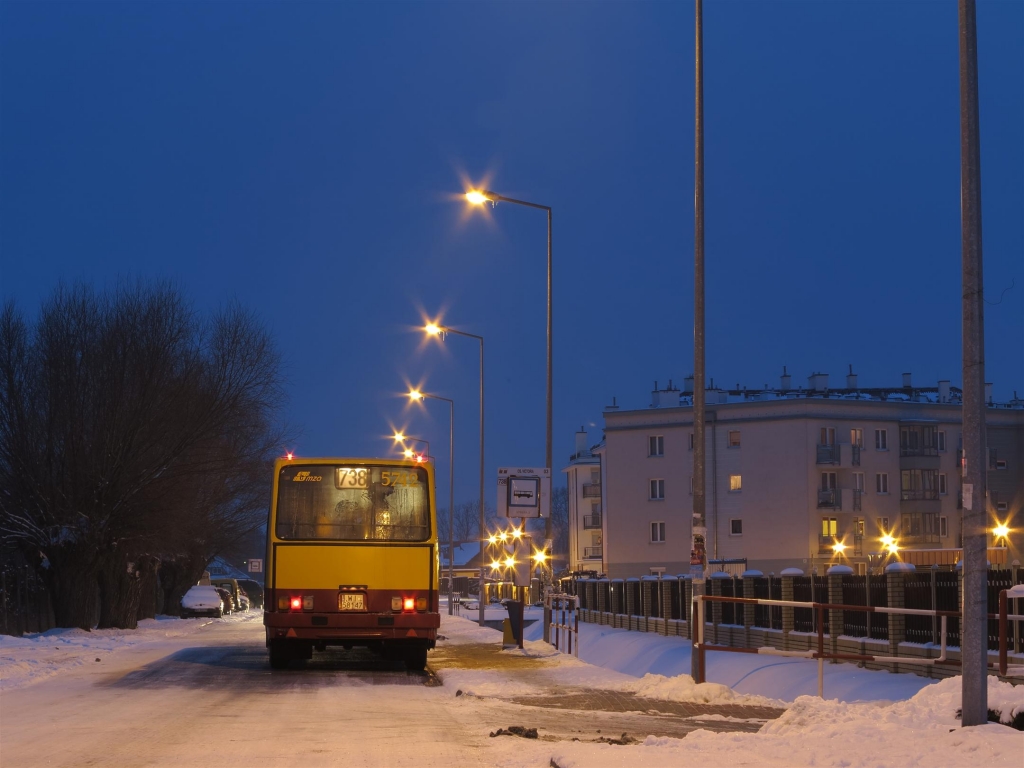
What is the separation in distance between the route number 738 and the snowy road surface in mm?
3050

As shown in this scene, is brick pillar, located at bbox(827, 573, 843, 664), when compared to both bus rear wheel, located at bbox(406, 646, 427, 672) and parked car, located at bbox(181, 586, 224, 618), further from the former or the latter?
parked car, located at bbox(181, 586, 224, 618)

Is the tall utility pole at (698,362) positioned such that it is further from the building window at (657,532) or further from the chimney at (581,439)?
the chimney at (581,439)

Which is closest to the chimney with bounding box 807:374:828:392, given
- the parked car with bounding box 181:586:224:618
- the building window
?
the building window

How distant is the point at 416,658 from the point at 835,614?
6843 millimetres

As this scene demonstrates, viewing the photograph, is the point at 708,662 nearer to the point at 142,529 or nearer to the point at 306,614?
the point at 306,614

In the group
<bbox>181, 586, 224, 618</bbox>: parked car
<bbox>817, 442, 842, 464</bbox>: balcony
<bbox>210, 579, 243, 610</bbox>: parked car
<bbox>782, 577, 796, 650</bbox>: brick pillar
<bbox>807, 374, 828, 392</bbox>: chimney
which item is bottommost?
<bbox>210, 579, 243, 610</bbox>: parked car

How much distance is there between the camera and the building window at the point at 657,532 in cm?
8225

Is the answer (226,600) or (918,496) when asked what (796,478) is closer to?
(918,496)

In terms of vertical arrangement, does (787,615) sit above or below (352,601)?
below

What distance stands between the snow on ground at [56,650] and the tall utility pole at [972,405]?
13.8 m

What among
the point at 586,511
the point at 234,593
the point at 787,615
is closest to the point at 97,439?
the point at 787,615

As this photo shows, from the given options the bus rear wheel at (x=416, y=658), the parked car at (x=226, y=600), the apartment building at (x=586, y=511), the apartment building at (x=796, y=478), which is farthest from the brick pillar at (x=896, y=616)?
the apartment building at (x=586, y=511)

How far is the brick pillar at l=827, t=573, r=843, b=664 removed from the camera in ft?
65.5

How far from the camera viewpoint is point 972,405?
10.7 meters
